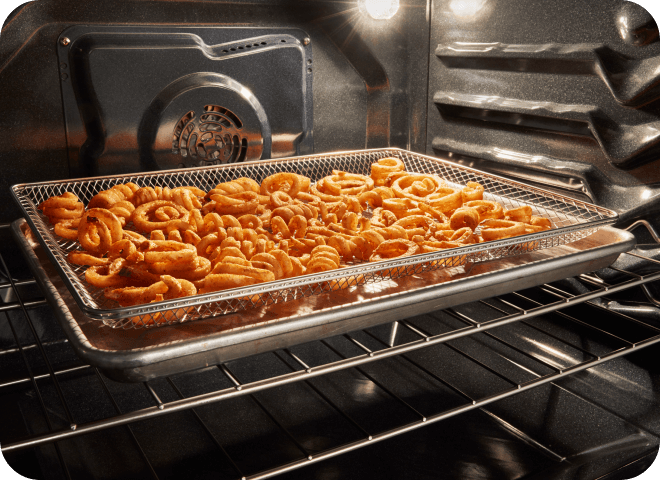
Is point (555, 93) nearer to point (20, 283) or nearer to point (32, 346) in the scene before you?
point (20, 283)

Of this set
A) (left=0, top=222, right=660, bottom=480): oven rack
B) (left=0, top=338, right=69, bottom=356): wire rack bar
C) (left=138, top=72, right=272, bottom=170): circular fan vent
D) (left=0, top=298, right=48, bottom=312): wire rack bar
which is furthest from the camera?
(left=138, top=72, right=272, bottom=170): circular fan vent

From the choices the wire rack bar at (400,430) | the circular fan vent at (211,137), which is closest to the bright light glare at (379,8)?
the circular fan vent at (211,137)

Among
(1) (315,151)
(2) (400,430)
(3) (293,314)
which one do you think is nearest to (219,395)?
(3) (293,314)

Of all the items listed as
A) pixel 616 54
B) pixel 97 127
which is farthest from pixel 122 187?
pixel 616 54

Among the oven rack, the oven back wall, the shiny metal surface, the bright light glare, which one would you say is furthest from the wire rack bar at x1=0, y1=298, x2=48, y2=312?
the bright light glare

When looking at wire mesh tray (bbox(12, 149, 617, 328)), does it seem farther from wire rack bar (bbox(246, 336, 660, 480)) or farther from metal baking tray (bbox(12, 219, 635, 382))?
wire rack bar (bbox(246, 336, 660, 480))

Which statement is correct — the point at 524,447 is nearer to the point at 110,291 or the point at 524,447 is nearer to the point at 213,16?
the point at 110,291

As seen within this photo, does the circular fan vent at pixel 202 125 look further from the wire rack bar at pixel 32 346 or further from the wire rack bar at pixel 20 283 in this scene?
the wire rack bar at pixel 32 346
